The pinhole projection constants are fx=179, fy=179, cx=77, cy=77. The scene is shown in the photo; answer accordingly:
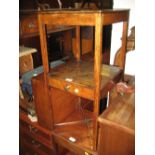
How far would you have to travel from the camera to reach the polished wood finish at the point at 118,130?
801 mm

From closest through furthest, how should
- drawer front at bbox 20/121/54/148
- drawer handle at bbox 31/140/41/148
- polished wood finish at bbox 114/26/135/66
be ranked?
polished wood finish at bbox 114/26/135/66 < drawer front at bbox 20/121/54/148 < drawer handle at bbox 31/140/41/148

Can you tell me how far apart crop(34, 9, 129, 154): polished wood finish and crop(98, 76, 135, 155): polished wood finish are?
0.10 meters

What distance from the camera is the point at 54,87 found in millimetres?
Answer: 1132

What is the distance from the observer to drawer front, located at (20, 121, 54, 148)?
1.35 meters

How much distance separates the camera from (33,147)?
1.54 meters

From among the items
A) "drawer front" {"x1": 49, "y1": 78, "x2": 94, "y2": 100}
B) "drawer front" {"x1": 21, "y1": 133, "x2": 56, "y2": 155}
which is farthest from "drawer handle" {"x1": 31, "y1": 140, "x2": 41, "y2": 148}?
"drawer front" {"x1": 49, "y1": 78, "x2": 94, "y2": 100}

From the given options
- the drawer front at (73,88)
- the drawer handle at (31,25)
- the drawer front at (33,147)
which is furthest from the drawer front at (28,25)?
the drawer front at (33,147)

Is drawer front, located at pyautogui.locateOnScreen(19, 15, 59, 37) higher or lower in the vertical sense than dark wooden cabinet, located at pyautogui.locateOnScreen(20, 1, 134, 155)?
higher

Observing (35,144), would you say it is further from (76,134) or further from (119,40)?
(119,40)

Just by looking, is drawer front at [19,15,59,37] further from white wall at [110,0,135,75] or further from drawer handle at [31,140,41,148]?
drawer handle at [31,140,41,148]

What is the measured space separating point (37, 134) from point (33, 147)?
19cm

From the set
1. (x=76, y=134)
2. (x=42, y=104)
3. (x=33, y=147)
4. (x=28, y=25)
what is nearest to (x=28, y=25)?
(x=28, y=25)
